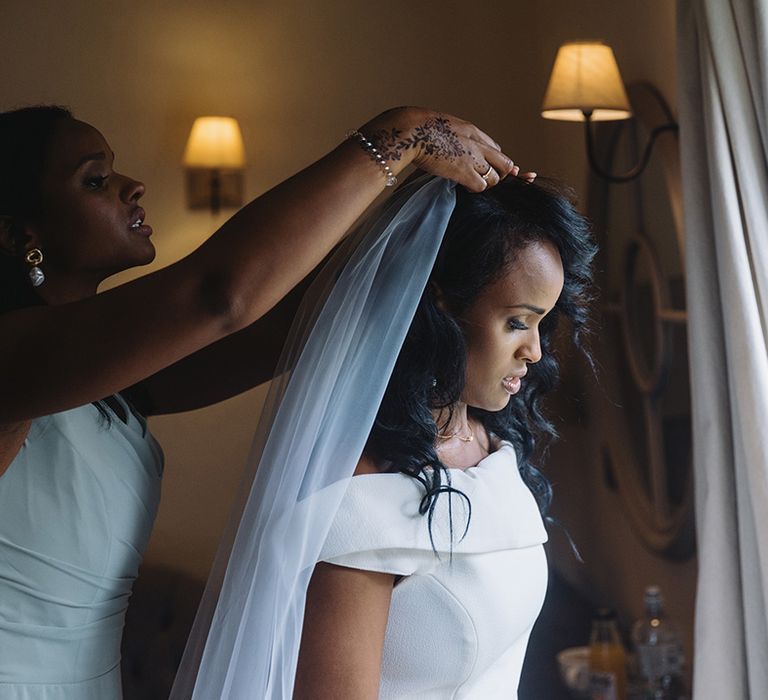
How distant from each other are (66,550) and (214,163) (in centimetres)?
139

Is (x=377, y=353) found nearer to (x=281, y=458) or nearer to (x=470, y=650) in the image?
(x=281, y=458)

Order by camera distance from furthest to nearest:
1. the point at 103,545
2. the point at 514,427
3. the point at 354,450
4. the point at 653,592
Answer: the point at 653,592, the point at 514,427, the point at 103,545, the point at 354,450

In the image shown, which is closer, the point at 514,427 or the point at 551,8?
the point at 514,427

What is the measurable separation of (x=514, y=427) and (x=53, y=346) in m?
0.62

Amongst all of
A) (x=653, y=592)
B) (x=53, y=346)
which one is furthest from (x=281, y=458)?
(x=653, y=592)

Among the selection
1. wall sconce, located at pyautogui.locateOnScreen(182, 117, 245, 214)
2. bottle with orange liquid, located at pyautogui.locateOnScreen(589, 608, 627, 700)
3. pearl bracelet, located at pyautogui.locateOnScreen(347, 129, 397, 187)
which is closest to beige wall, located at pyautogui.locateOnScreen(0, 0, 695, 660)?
wall sconce, located at pyautogui.locateOnScreen(182, 117, 245, 214)

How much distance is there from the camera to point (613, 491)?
7.77 feet

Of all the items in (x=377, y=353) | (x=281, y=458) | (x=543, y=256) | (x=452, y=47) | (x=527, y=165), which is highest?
(x=452, y=47)

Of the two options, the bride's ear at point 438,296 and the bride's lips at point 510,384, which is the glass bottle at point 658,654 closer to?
the bride's lips at point 510,384

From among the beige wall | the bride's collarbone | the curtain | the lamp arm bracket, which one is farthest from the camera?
the beige wall

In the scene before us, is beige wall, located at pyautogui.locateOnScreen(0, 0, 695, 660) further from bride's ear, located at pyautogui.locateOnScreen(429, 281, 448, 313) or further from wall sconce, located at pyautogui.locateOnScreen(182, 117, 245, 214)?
bride's ear, located at pyautogui.locateOnScreen(429, 281, 448, 313)

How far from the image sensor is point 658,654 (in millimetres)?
2072

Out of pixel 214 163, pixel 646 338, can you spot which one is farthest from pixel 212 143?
pixel 646 338

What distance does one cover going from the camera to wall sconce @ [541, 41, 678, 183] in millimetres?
2062
